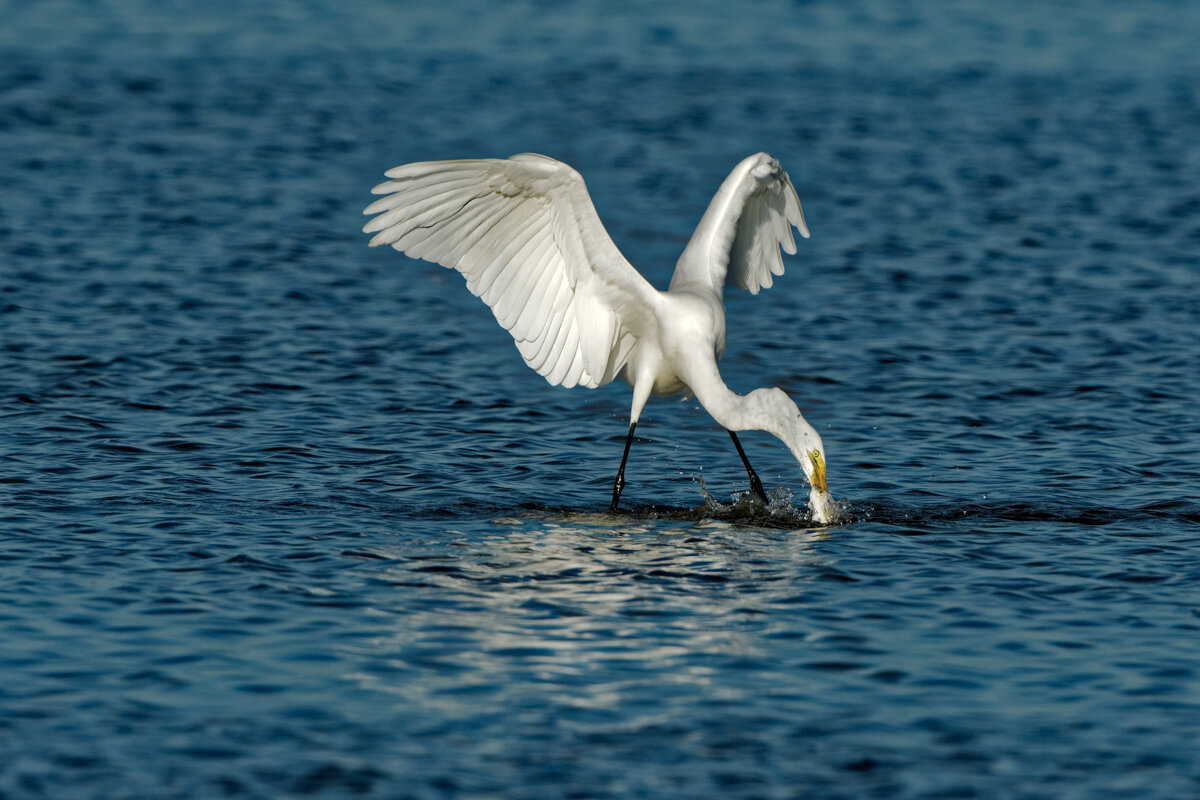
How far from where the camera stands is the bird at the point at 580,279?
10211 mm

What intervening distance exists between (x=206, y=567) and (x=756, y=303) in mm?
9130

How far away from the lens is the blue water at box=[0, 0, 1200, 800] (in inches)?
278

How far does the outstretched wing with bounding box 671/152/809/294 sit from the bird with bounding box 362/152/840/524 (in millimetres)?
14

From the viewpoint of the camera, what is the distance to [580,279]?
10.7 metres

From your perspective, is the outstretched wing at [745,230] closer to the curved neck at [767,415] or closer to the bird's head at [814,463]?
the curved neck at [767,415]

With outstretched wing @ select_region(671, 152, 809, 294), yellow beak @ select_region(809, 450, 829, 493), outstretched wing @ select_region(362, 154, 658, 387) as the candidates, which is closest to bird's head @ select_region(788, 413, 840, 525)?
yellow beak @ select_region(809, 450, 829, 493)

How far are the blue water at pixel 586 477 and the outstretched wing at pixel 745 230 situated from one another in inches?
56.1

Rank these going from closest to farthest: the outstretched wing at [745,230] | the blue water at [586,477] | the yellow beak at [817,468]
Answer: the blue water at [586,477]
the yellow beak at [817,468]
the outstretched wing at [745,230]

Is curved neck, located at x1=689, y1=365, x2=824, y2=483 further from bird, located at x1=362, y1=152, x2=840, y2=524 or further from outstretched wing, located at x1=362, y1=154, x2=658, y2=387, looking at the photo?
outstretched wing, located at x1=362, y1=154, x2=658, y2=387

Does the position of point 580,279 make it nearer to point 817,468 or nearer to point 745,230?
point 817,468

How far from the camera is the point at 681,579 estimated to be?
9273mm

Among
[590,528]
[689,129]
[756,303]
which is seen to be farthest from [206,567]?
[689,129]

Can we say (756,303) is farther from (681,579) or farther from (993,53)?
(993,53)

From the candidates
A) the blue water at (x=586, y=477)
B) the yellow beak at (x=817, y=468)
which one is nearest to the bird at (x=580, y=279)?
the yellow beak at (x=817, y=468)
